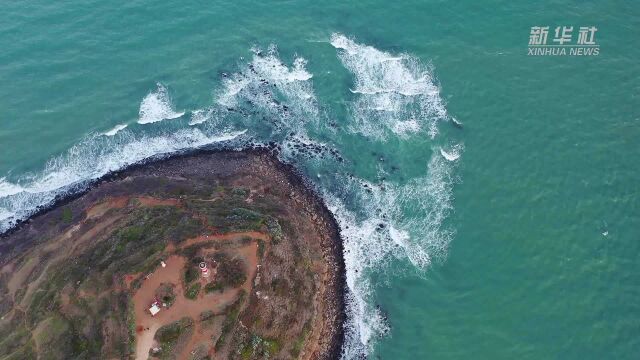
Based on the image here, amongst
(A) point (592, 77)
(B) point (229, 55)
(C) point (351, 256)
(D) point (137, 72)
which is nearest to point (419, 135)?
(C) point (351, 256)

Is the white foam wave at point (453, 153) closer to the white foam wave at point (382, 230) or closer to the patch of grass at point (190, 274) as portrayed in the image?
the white foam wave at point (382, 230)

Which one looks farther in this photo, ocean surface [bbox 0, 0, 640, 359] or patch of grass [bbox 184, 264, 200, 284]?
ocean surface [bbox 0, 0, 640, 359]

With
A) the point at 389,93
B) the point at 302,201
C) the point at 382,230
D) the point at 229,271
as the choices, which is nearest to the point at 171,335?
the point at 229,271

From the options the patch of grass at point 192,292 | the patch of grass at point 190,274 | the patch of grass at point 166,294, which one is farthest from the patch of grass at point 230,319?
the patch of grass at point 166,294

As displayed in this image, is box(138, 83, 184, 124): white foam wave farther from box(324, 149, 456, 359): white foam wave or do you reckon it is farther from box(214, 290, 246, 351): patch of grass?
box(214, 290, 246, 351): patch of grass

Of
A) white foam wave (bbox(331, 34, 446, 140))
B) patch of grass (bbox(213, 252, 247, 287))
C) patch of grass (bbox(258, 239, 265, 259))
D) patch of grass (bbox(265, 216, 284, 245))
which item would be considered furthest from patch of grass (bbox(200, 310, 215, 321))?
white foam wave (bbox(331, 34, 446, 140))

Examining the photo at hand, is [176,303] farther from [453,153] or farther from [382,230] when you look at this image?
[453,153]

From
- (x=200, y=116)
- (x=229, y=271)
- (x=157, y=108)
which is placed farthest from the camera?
(x=157, y=108)
